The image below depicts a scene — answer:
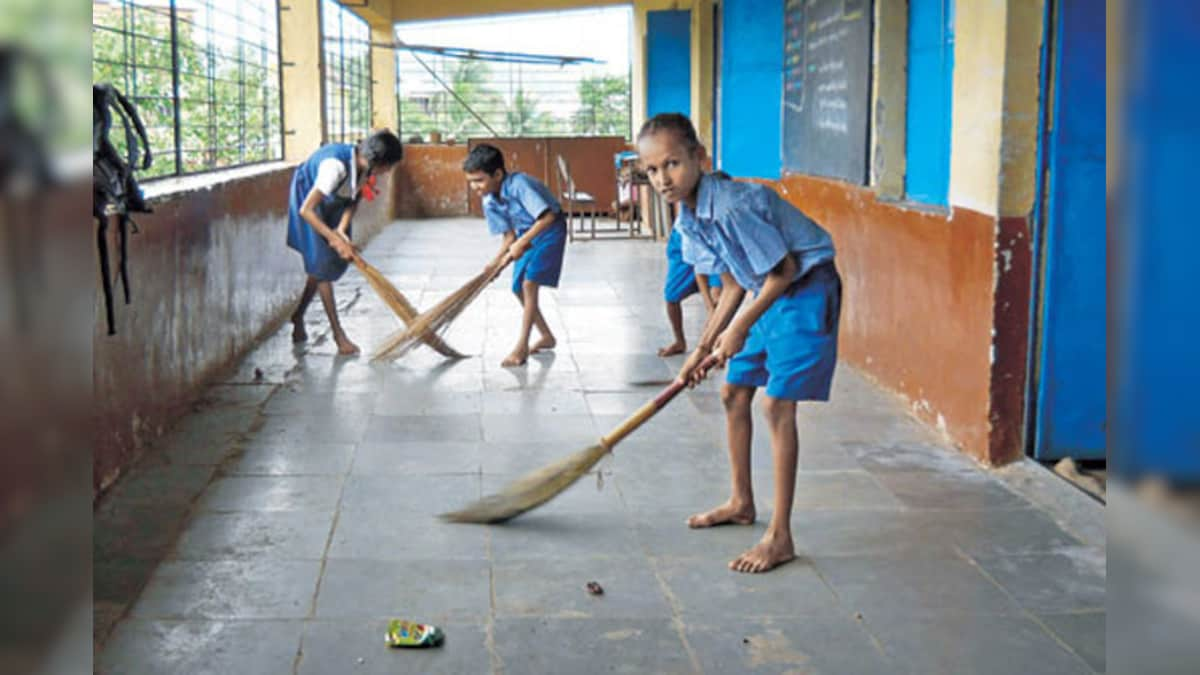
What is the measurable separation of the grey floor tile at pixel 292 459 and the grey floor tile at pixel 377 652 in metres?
1.60

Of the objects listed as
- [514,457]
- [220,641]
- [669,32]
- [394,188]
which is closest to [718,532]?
[514,457]

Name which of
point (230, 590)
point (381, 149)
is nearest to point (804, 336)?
point (230, 590)

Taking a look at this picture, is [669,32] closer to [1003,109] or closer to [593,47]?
[593,47]

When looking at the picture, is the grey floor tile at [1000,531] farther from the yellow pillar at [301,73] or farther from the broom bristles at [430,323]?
the yellow pillar at [301,73]

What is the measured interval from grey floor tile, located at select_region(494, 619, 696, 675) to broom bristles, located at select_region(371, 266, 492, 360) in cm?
382

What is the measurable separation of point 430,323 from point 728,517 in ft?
10.7

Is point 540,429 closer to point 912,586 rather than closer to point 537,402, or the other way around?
point 537,402

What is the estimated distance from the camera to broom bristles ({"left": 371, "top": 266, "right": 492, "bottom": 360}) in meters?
7.09

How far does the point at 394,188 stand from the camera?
56.5 ft

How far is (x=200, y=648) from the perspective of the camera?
10.6 feet

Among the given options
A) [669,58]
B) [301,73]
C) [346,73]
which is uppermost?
[669,58]

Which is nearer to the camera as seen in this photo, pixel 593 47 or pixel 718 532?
pixel 718 532

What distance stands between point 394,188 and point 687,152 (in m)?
13.9

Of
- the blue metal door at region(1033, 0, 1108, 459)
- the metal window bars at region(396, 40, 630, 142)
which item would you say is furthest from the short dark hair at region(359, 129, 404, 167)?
the metal window bars at region(396, 40, 630, 142)
